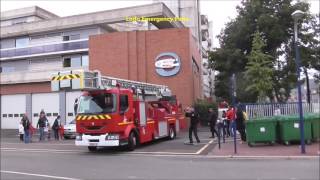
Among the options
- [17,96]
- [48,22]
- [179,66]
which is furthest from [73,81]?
[48,22]

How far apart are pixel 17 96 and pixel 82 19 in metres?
9.43

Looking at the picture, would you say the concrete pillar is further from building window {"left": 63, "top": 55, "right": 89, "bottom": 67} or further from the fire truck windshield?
the fire truck windshield

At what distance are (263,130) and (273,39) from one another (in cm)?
A: 1846

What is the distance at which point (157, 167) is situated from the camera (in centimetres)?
1298

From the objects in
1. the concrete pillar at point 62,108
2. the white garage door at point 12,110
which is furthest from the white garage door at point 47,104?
the white garage door at point 12,110

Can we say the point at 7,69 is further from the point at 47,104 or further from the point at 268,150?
the point at 268,150

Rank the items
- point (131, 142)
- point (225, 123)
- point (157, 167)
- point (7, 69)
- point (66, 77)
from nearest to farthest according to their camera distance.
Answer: point (157, 167) → point (66, 77) → point (131, 142) → point (225, 123) → point (7, 69)

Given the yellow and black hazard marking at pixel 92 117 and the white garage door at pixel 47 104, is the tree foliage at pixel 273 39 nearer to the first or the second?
the white garage door at pixel 47 104

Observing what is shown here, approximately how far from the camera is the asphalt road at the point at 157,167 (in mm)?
11172

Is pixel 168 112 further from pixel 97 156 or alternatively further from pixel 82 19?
pixel 82 19

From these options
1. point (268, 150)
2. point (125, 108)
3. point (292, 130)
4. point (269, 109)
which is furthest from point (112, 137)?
point (269, 109)

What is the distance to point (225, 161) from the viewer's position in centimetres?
1415

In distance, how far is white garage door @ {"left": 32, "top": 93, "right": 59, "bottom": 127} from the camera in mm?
39531

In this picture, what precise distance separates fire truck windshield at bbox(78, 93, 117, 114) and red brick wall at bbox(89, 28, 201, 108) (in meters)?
15.5
